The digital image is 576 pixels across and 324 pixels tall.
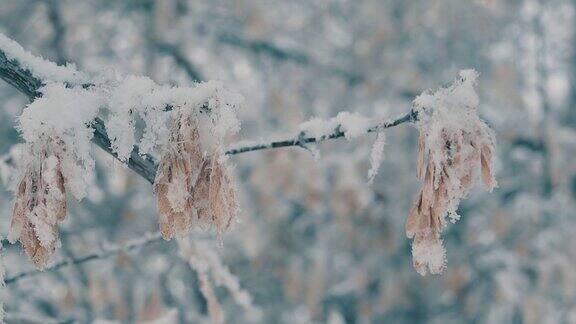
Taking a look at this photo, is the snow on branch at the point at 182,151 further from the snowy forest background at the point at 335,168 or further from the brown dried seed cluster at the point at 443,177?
the snowy forest background at the point at 335,168

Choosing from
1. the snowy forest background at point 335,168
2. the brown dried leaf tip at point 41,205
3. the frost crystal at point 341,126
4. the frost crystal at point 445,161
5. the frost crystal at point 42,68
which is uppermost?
the snowy forest background at point 335,168

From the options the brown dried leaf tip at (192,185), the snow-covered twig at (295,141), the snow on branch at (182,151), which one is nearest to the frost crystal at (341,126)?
the snow-covered twig at (295,141)

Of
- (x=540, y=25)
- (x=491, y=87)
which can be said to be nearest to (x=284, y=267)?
(x=491, y=87)

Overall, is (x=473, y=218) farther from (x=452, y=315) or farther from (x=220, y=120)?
(x=220, y=120)

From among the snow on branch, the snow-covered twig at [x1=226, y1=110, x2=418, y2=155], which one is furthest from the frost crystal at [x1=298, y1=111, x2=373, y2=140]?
the snow on branch

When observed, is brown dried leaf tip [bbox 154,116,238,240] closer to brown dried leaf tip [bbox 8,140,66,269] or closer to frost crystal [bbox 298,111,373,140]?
brown dried leaf tip [bbox 8,140,66,269]

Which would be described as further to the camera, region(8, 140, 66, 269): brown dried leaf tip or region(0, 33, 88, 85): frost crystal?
region(0, 33, 88, 85): frost crystal

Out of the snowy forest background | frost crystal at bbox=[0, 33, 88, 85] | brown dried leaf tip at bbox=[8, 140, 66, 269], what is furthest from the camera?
the snowy forest background
